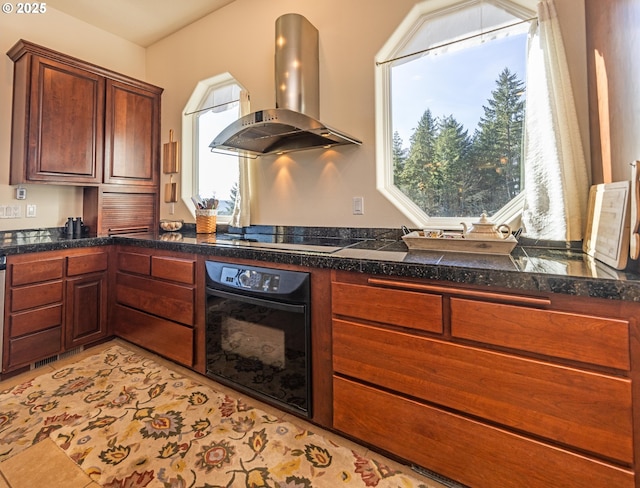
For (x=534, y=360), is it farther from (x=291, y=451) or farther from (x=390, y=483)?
(x=291, y=451)

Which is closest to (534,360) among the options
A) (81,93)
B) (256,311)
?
(256,311)

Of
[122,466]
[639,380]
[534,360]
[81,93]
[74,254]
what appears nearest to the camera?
[639,380]

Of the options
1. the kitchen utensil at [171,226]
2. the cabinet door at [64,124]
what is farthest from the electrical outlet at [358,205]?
the cabinet door at [64,124]

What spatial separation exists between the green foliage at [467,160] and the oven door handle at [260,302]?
3.46ft

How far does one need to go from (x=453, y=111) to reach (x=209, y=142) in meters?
2.21

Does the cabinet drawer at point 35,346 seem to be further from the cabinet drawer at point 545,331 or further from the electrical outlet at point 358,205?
the cabinet drawer at point 545,331

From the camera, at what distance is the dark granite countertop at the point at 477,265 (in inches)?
36.0

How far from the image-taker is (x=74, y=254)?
2281 mm

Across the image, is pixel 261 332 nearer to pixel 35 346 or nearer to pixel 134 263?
pixel 134 263

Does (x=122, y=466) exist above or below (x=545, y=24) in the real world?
below

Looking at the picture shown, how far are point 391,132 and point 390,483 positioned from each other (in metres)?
1.90

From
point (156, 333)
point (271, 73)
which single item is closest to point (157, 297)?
point (156, 333)

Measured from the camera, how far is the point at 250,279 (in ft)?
5.34

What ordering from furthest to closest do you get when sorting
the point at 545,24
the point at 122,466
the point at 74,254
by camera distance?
the point at 74,254
the point at 545,24
the point at 122,466
